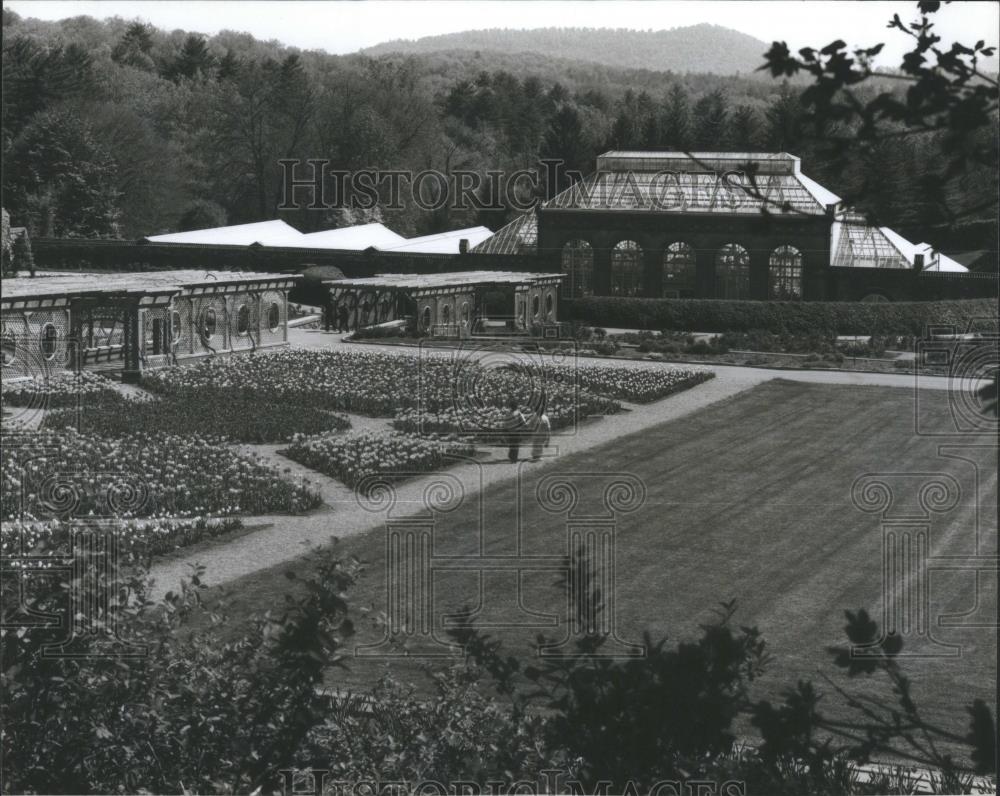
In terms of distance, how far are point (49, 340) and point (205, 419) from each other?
7.87 metres

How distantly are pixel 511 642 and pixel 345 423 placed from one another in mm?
12167

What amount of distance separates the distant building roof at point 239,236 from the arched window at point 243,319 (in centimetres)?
1651

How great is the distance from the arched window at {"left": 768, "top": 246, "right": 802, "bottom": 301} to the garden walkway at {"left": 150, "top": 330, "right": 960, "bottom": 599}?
1319cm

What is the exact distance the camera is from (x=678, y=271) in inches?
1871

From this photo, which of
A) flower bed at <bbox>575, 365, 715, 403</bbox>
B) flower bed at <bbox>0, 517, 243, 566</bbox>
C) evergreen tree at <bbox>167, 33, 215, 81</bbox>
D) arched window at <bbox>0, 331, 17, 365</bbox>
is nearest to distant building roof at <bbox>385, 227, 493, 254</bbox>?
evergreen tree at <bbox>167, 33, 215, 81</bbox>

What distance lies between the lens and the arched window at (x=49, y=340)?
1147 inches

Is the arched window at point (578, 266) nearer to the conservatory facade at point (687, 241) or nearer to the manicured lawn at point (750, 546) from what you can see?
the conservatory facade at point (687, 241)

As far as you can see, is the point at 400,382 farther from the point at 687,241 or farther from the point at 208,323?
the point at 687,241

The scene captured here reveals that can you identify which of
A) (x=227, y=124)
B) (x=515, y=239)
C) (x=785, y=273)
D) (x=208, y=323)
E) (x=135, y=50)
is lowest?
(x=208, y=323)

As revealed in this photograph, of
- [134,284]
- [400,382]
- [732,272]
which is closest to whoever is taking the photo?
[400,382]

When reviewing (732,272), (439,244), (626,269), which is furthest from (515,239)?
(732,272)

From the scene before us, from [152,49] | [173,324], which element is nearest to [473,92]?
[152,49]

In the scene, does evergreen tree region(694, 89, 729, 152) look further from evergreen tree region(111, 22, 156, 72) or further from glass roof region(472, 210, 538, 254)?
evergreen tree region(111, 22, 156, 72)

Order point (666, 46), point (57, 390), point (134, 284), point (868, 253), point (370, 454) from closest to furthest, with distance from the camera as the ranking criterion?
point (666, 46) < point (370, 454) < point (57, 390) < point (134, 284) < point (868, 253)
